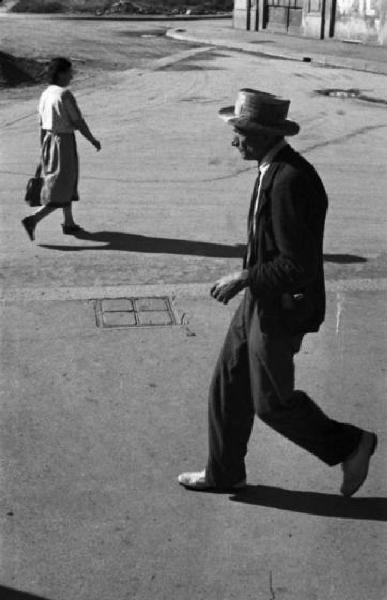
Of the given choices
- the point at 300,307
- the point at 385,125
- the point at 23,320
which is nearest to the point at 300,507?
the point at 300,307

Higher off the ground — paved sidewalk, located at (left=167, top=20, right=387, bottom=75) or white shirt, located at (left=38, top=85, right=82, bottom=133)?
white shirt, located at (left=38, top=85, right=82, bottom=133)

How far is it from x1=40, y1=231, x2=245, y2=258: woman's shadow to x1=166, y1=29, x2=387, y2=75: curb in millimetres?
16836

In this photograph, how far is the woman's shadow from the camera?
30.8ft

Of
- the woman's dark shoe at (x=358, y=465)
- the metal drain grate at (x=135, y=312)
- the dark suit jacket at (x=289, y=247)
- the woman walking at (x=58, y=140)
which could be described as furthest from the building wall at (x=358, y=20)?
the dark suit jacket at (x=289, y=247)

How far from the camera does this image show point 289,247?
4.57 metres

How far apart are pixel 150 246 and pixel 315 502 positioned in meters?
4.76

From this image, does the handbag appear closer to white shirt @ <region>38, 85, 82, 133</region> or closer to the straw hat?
white shirt @ <region>38, 85, 82, 133</region>

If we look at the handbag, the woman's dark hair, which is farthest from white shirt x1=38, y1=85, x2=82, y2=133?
the handbag

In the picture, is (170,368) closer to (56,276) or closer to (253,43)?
(56,276)

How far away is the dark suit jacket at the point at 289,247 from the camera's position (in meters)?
4.54

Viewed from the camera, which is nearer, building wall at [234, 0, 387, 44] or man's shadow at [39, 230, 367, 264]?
man's shadow at [39, 230, 367, 264]

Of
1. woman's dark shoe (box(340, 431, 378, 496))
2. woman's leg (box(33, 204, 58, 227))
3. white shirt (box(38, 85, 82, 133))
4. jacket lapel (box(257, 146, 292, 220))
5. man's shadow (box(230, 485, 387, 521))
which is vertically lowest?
woman's leg (box(33, 204, 58, 227))

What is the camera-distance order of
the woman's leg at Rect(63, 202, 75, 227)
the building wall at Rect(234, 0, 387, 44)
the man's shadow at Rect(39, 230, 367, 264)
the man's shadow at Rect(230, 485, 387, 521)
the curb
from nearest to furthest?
1. the man's shadow at Rect(230, 485, 387, 521)
2. the man's shadow at Rect(39, 230, 367, 264)
3. the woman's leg at Rect(63, 202, 75, 227)
4. the curb
5. the building wall at Rect(234, 0, 387, 44)

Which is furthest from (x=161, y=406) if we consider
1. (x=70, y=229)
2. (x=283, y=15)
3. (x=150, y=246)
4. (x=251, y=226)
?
(x=283, y=15)
